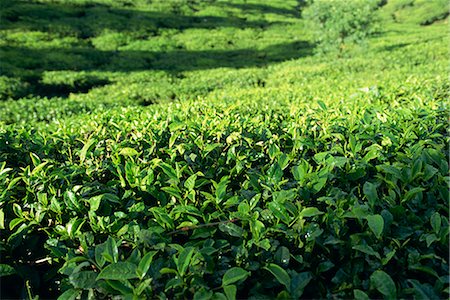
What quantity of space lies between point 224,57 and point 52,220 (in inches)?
1061

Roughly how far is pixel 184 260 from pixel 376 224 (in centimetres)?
82

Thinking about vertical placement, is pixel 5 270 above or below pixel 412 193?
below

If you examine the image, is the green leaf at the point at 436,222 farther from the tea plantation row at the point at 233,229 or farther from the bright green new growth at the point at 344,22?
the bright green new growth at the point at 344,22

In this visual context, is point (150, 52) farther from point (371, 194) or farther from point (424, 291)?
point (424, 291)

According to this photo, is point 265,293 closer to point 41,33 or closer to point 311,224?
point 311,224

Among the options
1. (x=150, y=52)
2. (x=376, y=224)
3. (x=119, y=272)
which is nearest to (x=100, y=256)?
(x=119, y=272)

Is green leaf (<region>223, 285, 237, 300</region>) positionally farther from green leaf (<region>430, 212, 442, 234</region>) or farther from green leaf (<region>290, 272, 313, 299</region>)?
green leaf (<region>430, 212, 442, 234</region>)

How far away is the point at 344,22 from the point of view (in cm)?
2180

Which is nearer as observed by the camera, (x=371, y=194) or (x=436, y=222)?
(x=436, y=222)

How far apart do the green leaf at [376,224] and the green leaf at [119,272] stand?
3.24 ft

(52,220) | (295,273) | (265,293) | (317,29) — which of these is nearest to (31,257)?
(52,220)

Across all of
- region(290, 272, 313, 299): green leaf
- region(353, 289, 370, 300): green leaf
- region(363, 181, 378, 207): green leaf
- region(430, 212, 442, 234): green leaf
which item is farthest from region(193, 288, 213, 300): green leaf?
region(430, 212, 442, 234): green leaf

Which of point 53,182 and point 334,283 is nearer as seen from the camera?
point 334,283

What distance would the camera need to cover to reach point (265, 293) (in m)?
1.37
